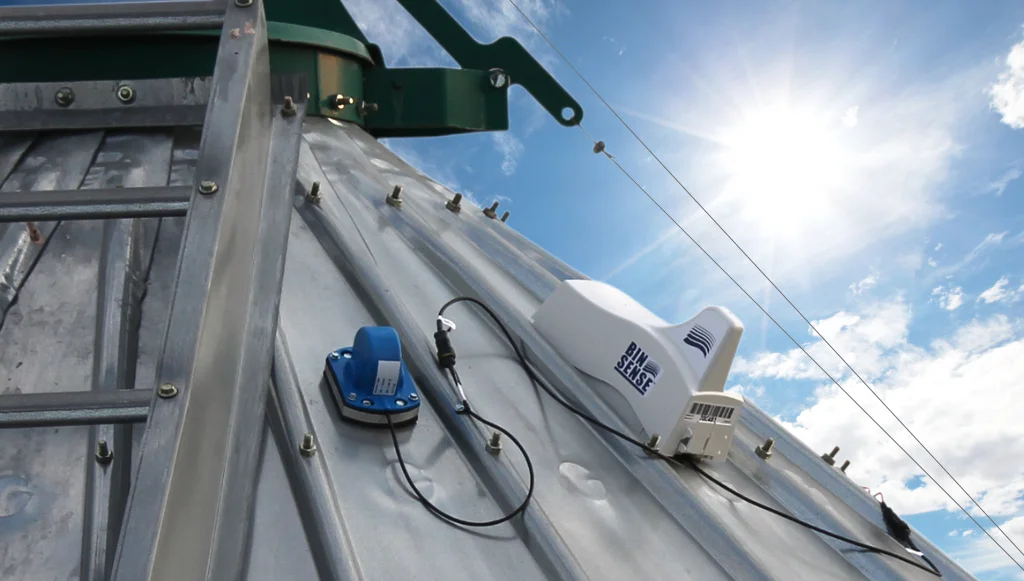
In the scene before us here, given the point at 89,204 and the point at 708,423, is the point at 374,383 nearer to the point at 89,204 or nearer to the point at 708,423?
the point at 89,204

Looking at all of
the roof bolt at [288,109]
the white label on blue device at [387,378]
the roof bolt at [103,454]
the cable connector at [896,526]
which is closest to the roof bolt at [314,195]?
the roof bolt at [288,109]

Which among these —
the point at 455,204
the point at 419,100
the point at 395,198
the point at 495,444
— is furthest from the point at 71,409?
the point at 419,100

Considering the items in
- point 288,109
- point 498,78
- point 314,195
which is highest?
point 498,78

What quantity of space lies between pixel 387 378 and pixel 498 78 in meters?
2.85

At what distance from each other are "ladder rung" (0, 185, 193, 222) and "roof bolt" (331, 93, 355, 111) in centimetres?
223

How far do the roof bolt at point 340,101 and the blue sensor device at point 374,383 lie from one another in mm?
2105

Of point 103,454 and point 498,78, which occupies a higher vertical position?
point 498,78

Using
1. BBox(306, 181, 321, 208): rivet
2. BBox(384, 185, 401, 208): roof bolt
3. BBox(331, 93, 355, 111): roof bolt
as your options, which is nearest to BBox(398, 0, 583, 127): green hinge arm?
BBox(331, 93, 355, 111): roof bolt

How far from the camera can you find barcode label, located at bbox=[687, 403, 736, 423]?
230 cm

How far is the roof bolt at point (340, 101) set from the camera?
153 inches

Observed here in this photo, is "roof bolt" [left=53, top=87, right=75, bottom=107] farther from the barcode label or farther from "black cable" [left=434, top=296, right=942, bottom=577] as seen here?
the barcode label

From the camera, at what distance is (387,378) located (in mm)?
1993

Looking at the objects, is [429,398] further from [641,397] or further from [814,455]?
[814,455]

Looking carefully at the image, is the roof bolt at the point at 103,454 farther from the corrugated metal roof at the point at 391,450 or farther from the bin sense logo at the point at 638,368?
the bin sense logo at the point at 638,368
